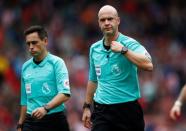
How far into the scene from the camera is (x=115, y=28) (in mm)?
13086

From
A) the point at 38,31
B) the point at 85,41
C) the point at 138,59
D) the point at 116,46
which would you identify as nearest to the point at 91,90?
the point at 38,31

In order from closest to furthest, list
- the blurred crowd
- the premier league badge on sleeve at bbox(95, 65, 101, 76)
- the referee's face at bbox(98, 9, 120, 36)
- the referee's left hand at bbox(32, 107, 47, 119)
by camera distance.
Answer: the referee's face at bbox(98, 9, 120, 36), the referee's left hand at bbox(32, 107, 47, 119), the premier league badge on sleeve at bbox(95, 65, 101, 76), the blurred crowd

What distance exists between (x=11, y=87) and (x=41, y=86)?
8.68 metres

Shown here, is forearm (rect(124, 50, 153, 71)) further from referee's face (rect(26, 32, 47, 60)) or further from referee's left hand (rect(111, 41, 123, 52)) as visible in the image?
referee's face (rect(26, 32, 47, 60))

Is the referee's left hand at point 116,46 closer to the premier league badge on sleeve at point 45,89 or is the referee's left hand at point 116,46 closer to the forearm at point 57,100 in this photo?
the forearm at point 57,100

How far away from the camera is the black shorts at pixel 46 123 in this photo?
A: 13.9 metres

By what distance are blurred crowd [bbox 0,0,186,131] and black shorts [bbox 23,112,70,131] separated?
5.61m

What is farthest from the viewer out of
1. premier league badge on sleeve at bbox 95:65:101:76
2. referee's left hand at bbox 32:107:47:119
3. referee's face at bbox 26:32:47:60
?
referee's face at bbox 26:32:47:60

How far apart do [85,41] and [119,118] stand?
11379 millimetres

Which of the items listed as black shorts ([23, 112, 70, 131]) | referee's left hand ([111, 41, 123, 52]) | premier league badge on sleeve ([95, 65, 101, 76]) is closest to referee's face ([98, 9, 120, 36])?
referee's left hand ([111, 41, 123, 52])

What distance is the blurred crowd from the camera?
69.2 ft

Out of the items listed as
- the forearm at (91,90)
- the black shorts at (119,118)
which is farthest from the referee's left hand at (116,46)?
the forearm at (91,90)

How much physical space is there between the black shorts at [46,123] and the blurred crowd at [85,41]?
5.61 meters

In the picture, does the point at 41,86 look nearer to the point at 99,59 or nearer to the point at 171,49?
the point at 99,59
